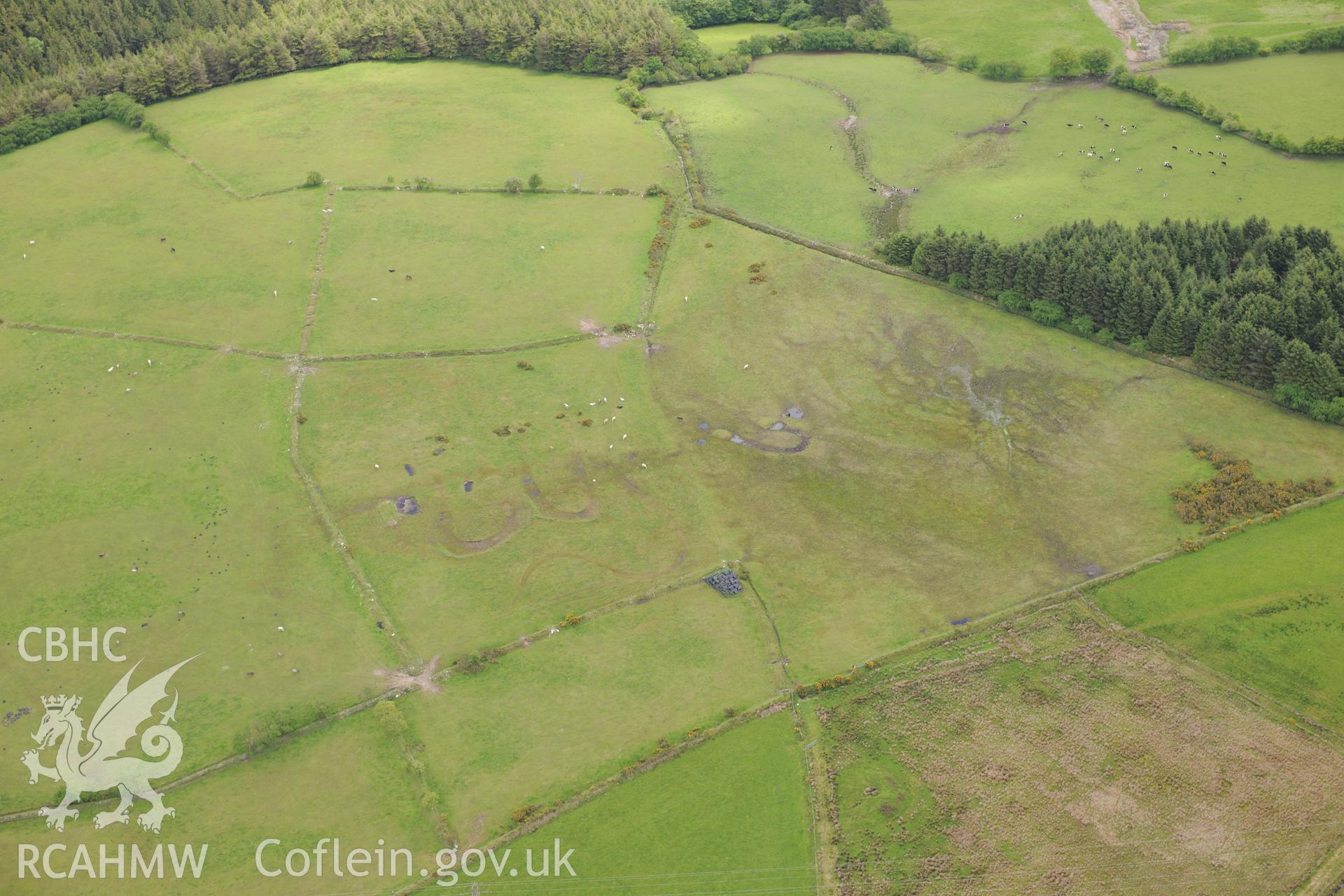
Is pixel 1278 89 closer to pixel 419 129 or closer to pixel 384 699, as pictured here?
pixel 419 129

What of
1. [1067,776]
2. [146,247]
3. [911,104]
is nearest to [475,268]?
[146,247]

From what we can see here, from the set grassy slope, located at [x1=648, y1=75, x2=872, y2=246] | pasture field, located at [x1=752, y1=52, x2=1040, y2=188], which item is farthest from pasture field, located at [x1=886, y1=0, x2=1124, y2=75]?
grassy slope, located at [x1=648, y1=75, x2=872, y2=246]

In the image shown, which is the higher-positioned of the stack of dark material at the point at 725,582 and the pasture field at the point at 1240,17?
the pasture field at the point at 1240,17

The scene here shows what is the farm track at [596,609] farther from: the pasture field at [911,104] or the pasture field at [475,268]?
the pasture field at [911,104]

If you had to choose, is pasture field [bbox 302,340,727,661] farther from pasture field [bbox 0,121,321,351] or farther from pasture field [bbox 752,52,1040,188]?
pasture field [bbox 752,52,1040,188]

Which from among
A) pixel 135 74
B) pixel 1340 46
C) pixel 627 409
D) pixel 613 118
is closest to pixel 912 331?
pixel 627 409

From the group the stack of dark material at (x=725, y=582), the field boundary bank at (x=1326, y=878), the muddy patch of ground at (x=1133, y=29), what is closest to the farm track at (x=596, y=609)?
the field boundary bank at (x=1326, y=878)

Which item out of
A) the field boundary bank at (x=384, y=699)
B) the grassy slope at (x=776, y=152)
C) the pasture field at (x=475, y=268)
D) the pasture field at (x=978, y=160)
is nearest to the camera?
the field boundary bank at (x=384, y=699)
